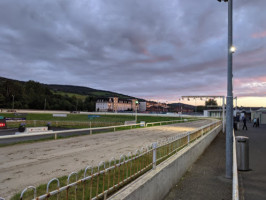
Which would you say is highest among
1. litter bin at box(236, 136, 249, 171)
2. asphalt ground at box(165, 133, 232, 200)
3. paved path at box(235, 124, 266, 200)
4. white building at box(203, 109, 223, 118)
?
white building at box(203, 109, 223, 118)

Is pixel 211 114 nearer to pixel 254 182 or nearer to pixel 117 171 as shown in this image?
pixel 254 182

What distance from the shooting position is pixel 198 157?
402 inches

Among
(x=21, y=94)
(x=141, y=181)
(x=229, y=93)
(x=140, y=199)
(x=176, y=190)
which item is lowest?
(x=176, y=190)

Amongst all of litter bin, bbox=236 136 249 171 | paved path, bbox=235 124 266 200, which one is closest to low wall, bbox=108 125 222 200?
paved path, bbox=235 124 266 200

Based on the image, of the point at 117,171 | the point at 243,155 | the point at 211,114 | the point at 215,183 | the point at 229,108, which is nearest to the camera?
the point at 117,171

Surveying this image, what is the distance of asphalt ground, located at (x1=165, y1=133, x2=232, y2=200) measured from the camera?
18.2ft

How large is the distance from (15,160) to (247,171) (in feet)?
28.9

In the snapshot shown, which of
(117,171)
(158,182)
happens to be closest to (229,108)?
(158,182)

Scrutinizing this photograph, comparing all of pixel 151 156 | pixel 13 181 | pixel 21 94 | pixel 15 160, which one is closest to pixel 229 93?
pixel 151 156

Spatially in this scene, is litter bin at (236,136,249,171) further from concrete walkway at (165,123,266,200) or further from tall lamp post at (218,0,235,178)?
tall lamp post at (218,0,235,178)

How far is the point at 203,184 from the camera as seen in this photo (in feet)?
21.3

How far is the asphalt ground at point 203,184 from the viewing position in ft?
18.2

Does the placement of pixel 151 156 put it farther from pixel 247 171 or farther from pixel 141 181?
pixel 247 171

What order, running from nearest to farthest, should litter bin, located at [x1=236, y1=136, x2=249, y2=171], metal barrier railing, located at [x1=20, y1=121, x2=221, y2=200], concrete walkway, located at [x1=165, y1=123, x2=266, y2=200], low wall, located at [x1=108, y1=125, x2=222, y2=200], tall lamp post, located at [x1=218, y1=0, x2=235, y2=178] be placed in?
low wall, located at [x1=108, y1=125, x2=222, y2=200] < metal barrier railing, located at [x1=20, y1=121, x2=221, y2=200] < concrete walkway, located at [x1=165, y1=123, x2=266, y2=200] < tall lamp post, located at [x1=218, y1=0, x2=235, y2=178] < litter bin, located at [x1=236, y1=136, x2=249, y2=171]
